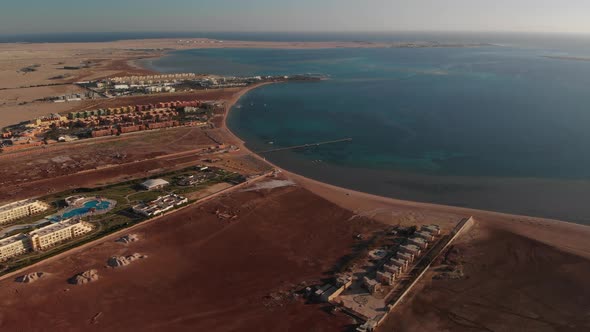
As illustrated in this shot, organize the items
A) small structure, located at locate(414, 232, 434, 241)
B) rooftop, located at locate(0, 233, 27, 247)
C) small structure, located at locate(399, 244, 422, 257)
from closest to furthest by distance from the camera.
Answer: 1. rooftop, located at locate(0, 233, 27, 247)
2. small structure, located at locate(399, 244, 422, 257)
3. small structure, located at locate(414, 232, 434, 241)

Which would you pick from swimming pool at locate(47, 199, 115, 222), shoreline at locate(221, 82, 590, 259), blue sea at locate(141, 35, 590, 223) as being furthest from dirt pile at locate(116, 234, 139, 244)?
blue sea at locate(141, 35, 590, 223)

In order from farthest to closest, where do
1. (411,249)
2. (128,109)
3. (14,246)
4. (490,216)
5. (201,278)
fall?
(128,109), (490,216), (411,249), (14,246), (201,278)

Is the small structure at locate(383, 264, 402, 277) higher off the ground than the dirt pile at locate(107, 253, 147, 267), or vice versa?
the small structure at locate(383, 264, 402, 277)

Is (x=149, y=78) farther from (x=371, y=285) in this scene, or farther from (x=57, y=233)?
(x=371, y=285)

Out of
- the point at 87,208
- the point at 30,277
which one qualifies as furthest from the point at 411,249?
the point at 87,208

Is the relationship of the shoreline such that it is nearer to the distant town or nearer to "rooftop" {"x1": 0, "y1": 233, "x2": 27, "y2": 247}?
"rooftop" {"x1": 0, "y1": 233, "x2": 27, "y2": 247}

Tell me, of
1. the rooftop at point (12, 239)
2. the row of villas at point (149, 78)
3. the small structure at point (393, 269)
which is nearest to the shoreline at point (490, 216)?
the small structure at point (393, 269)
